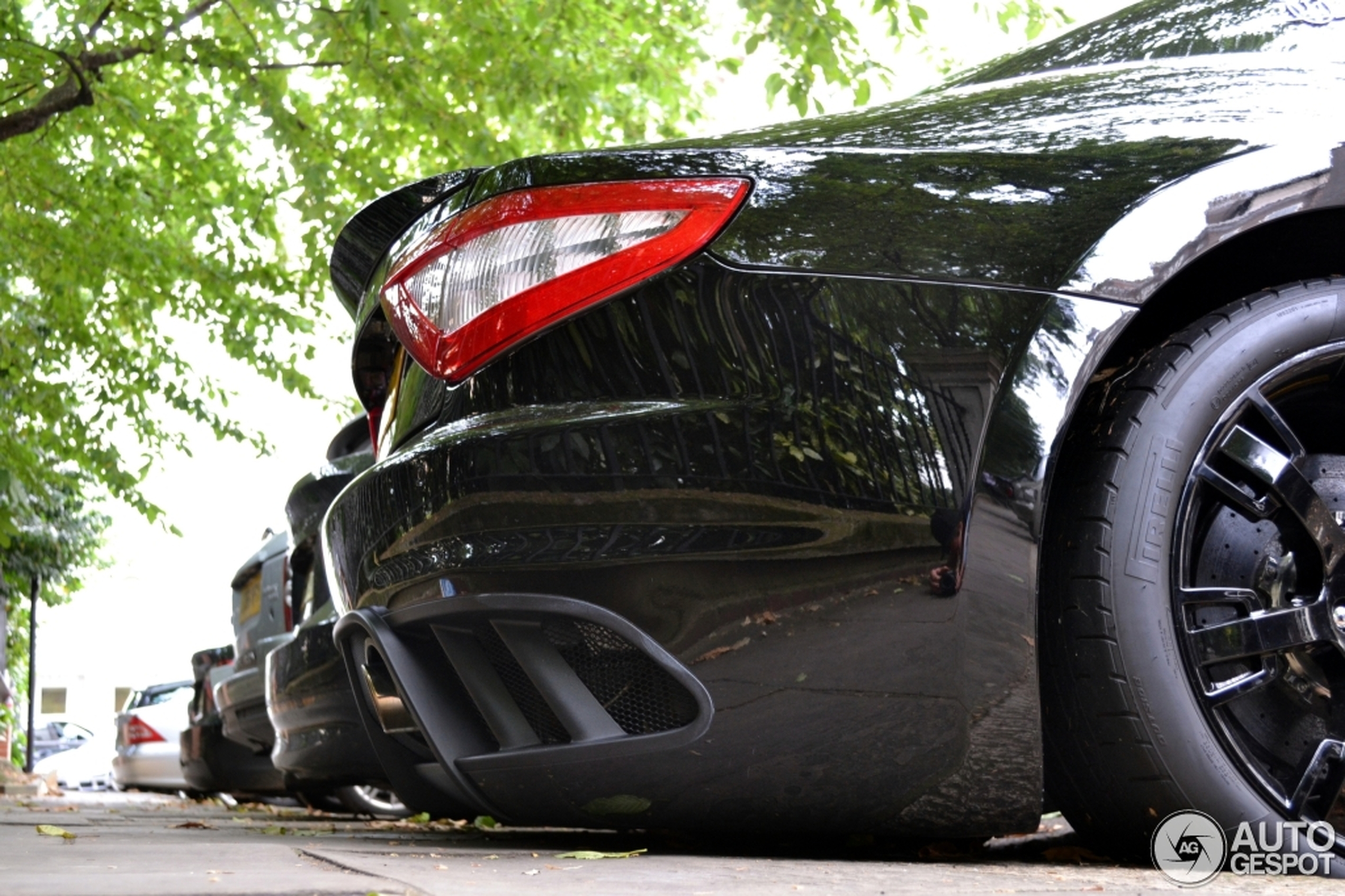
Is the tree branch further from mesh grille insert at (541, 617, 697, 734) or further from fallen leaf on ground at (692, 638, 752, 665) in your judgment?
fallen leaf on ground at (692, 638, 752, 665)

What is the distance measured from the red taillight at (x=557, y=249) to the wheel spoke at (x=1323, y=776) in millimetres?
1258

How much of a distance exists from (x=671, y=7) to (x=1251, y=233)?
7.31 metres

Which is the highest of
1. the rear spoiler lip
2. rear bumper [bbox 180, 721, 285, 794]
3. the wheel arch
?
the rear spoiler lip

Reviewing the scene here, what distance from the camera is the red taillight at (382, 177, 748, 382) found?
82.7 inches

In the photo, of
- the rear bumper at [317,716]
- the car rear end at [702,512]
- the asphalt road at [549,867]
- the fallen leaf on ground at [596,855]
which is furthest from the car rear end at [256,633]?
the car rear end at [702,512]

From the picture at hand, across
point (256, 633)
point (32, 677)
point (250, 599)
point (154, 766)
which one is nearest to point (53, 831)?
point (256, 633)

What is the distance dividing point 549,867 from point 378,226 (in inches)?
Answer: 48.2

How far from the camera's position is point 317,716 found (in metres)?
3.30

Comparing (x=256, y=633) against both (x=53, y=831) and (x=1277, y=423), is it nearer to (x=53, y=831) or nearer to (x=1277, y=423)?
(x=53, y=831)

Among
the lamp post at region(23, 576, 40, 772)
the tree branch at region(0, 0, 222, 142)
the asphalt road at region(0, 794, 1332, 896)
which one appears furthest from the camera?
the lamp post at region(23, 576, 40, 772)

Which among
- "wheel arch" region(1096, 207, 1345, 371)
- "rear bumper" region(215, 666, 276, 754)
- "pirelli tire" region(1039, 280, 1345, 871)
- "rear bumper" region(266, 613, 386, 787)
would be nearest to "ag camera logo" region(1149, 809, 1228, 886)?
"pirelli tire" region(1039, 280, 1345, 871)

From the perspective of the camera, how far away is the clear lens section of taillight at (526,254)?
2.11 m

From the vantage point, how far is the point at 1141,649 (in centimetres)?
209

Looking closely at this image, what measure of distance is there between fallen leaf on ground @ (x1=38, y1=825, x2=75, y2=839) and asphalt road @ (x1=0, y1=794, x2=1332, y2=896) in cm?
4
